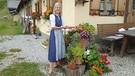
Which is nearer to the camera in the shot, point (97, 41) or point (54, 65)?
point (54, 65)

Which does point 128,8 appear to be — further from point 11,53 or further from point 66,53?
point 11,53

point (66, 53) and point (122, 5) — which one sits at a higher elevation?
point (122, 5)

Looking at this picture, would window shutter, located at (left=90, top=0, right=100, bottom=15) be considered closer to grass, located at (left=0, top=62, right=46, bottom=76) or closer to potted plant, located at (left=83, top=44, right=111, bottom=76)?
potted plant, located at (left=83, top=44, right=111, bottom=76)

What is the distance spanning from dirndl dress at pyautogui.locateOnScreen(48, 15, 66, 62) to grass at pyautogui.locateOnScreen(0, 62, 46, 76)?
1.93 ft

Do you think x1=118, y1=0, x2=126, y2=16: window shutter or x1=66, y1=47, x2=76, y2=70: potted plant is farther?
x1=118, y1=0, x2=126, y2=16: window shutter

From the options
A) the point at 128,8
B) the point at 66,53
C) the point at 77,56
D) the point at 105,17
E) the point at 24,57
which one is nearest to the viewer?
the point at 77,56

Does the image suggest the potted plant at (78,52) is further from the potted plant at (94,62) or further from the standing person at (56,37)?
the standing person at (56,37)

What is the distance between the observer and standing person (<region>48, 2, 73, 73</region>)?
14.6ft

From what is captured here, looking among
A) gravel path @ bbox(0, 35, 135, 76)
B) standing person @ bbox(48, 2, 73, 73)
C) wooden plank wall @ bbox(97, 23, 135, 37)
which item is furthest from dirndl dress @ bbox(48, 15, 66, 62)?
wooden plank wall @ bbox(97, 23, 135, 37)

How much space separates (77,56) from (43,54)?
2.55 meters

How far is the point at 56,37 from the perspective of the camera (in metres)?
4.58

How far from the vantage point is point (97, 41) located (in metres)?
7.67

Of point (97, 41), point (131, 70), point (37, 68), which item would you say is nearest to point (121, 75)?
point (131, 70)

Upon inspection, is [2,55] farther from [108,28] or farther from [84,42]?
[108,28]
